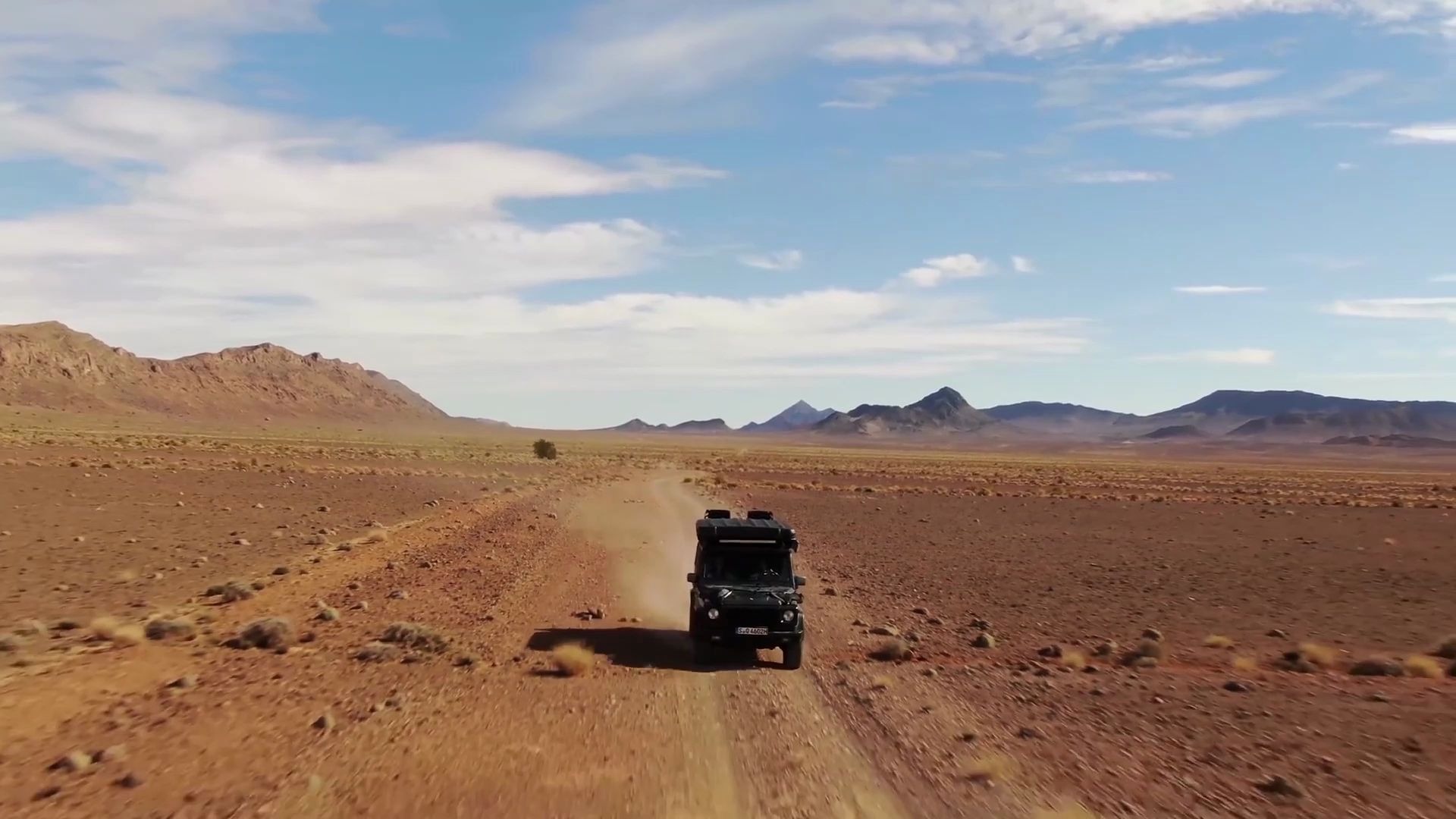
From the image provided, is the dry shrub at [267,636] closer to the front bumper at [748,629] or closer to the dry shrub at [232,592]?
the dry shrub at [232,592]

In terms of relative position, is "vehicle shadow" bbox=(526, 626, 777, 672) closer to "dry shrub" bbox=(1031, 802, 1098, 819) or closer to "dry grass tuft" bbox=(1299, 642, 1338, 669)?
"dry shrub" bbox=(1031, 802, 1098, 819)

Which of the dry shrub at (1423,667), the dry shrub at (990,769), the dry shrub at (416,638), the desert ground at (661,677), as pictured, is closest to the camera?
the desert ground at (661,677)

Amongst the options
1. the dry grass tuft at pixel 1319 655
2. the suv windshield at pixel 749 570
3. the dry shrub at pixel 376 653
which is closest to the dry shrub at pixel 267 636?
the dry shrub at pixel 376 653

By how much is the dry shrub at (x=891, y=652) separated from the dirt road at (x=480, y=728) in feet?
1.85

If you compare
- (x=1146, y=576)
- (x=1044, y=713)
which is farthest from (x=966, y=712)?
(x=1146, y=576)

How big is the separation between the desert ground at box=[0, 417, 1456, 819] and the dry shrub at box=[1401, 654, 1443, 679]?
0.17 ft

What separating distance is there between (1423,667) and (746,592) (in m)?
10.2

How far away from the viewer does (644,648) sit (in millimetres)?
17359

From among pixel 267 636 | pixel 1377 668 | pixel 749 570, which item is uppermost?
pixel 749 570

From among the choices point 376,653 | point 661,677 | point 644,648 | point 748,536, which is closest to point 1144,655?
point 748,536

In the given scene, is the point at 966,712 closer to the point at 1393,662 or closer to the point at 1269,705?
the point at 1269,705

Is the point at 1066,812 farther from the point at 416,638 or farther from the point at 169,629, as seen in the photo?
the point at 169,629

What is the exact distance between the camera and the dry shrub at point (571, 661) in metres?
15.0

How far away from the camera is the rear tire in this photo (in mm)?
15969
